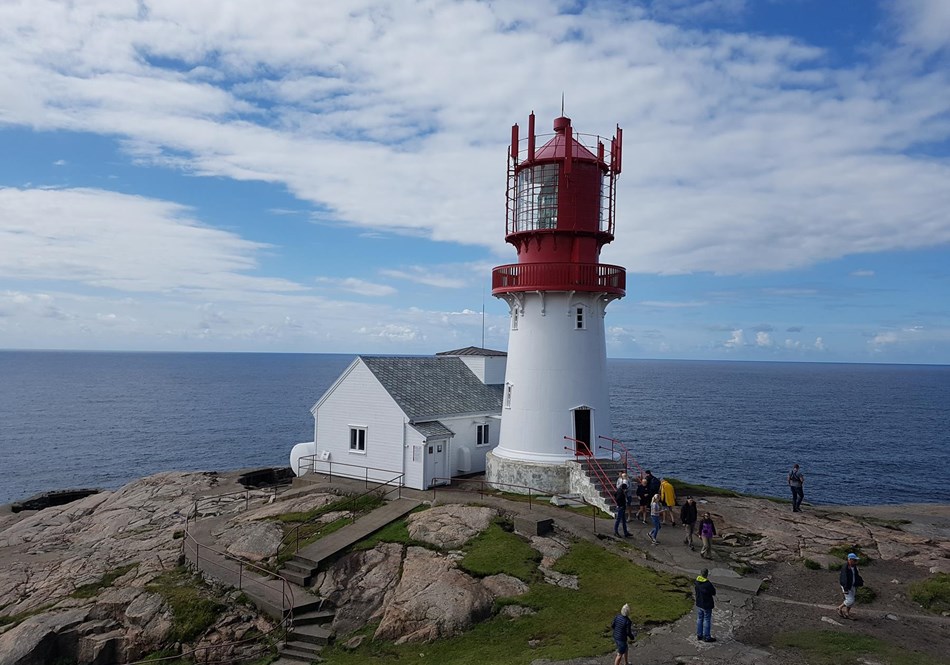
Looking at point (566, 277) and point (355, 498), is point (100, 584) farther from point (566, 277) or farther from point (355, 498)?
point (566, 277)

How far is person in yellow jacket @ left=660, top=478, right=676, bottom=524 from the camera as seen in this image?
2225cm

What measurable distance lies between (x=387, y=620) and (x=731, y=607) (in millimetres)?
9053

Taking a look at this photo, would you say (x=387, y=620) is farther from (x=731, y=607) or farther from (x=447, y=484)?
(x=447, y=484)

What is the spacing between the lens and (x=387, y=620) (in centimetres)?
1664

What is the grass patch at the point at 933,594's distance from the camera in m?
16.2

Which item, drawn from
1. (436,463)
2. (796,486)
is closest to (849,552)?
(796,486)

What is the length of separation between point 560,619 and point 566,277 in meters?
13.6

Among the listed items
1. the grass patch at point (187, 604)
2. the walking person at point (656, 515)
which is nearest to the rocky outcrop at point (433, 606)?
the grass patch at point (187, 604)

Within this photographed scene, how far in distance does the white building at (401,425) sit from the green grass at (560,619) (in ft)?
31.2

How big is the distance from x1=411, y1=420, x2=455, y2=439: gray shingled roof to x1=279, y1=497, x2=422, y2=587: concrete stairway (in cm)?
414

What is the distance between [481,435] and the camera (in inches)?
1249

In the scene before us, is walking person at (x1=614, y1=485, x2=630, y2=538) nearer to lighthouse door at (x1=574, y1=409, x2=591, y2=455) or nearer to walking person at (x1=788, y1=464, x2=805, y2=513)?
lighthouse door at (x1=574, y1=409, x2=591, y2=455)

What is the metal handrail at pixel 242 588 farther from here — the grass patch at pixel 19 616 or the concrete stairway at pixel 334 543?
the grass patch at pixel 19 616

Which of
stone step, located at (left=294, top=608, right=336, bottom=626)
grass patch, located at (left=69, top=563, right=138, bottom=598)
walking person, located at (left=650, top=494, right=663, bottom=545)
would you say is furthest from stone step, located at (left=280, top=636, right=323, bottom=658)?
walking person, located at (left=650, top=494, right=663, bottom=545)
